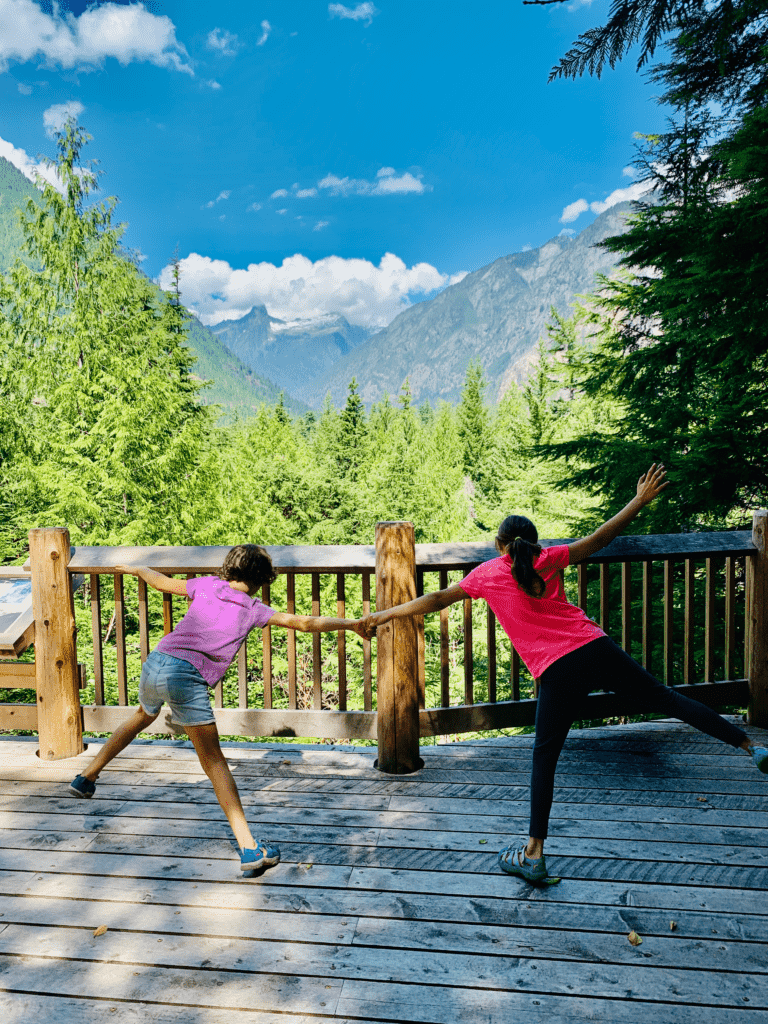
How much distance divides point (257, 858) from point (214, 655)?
78cm

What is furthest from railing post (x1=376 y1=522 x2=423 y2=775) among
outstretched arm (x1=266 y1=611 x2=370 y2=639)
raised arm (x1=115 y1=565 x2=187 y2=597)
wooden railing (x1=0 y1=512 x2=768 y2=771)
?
raised arm (x1=115 y1=565 x2=187 y2=597)

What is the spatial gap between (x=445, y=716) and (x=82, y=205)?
1597 cm

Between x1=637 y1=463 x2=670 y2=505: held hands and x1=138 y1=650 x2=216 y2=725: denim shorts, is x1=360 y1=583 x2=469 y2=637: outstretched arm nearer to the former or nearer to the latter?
x1=138 y1=650 x2=216 y2=725: denim shorts

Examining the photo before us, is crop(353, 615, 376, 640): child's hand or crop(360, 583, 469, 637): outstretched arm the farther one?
crop(353, 615, 376, 640): child's hand

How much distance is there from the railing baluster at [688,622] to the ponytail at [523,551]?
192cm

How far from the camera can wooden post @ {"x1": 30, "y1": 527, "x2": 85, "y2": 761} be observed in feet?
11.6

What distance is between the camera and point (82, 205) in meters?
15.1

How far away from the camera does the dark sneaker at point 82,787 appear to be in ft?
10.1

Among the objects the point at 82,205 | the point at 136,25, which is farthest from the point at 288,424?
the point at 136,25

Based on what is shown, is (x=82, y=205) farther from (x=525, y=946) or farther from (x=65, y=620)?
(x=525, y=946)

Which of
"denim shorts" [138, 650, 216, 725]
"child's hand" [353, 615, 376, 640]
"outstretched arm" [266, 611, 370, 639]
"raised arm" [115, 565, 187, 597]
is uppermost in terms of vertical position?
"raised arm" [115, 565, 187, 597]

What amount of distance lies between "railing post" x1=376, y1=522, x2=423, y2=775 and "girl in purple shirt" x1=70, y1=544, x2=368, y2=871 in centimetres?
54

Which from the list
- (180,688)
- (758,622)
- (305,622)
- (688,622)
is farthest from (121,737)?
(758,622)

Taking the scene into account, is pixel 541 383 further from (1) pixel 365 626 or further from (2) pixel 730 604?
(1) pixel 365 626
